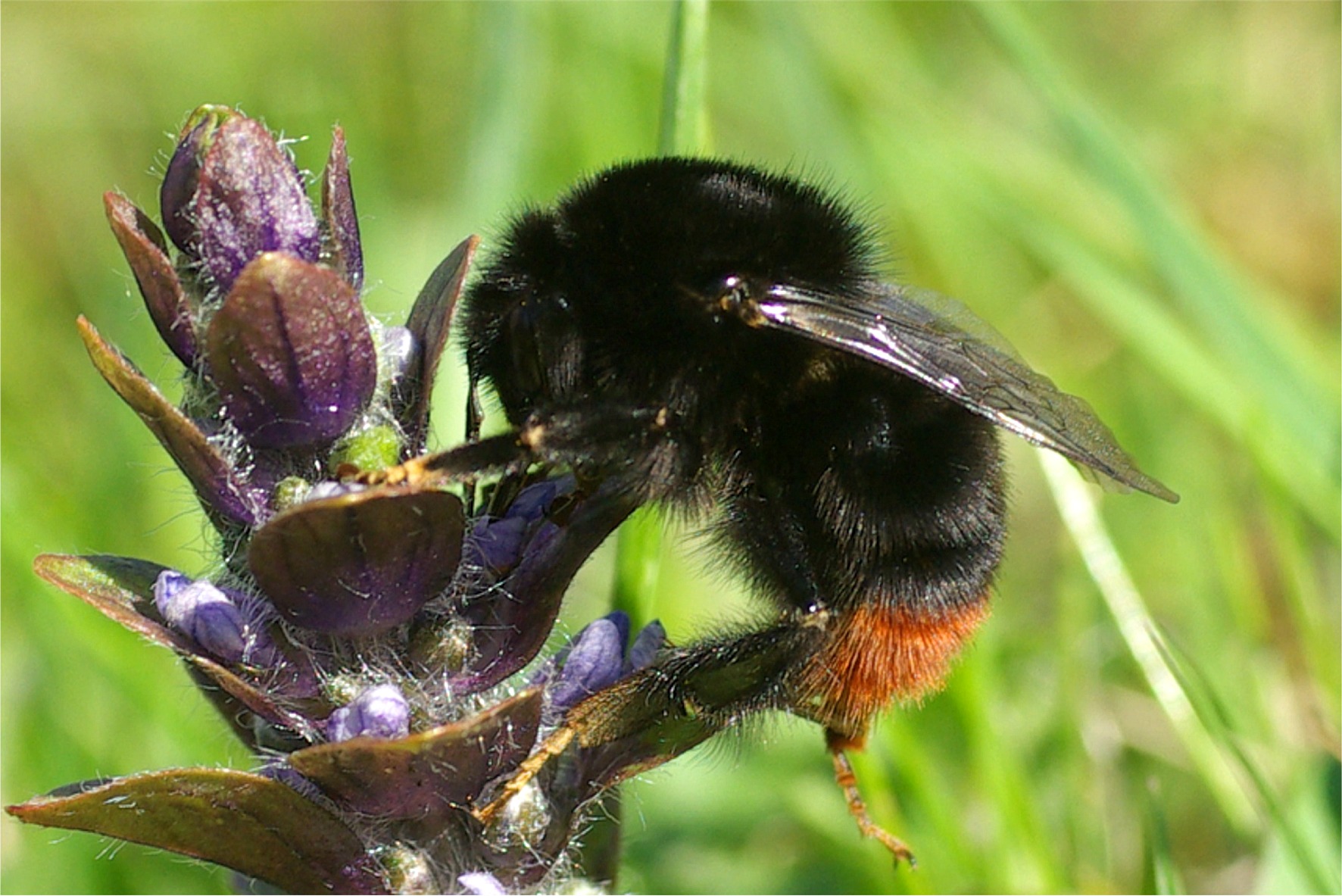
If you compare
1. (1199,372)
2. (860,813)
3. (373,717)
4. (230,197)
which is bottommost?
(860,813)

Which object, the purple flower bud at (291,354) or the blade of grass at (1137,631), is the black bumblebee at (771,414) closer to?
the purple flower bud at (291,354)

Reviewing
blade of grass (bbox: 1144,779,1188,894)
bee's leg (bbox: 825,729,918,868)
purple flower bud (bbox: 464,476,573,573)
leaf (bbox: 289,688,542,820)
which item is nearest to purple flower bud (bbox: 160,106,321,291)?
purple flower bud (bbox: 464,476,573,573)

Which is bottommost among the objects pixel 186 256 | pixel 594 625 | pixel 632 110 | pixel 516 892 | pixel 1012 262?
pixel 516 892

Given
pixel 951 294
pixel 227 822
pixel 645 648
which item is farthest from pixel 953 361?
pixel 951 294

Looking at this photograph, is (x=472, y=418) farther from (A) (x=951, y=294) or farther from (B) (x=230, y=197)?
(A) (x=951, y=294)

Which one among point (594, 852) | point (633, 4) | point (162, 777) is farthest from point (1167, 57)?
point (162, 777)

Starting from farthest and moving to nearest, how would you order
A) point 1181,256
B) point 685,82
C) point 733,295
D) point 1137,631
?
point 1181,256 < point 1137,631 < point 685,82 < point 733,295

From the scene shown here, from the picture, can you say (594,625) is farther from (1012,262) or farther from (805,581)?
(1012,262)
